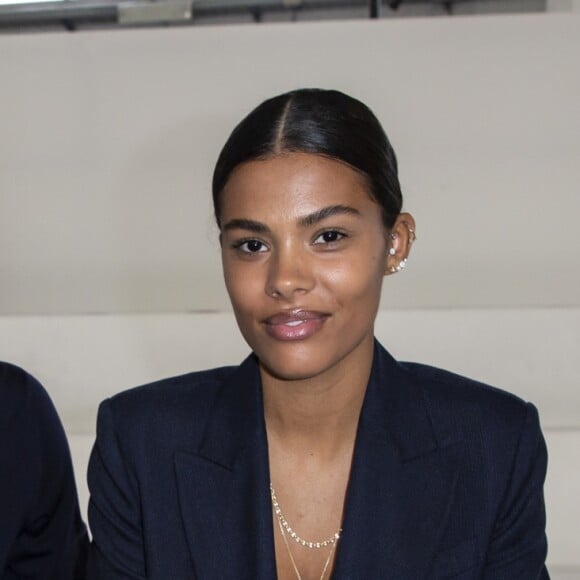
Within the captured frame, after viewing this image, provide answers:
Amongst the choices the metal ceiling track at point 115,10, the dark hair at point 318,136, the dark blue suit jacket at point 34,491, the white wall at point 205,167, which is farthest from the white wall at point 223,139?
the dark hair at point 318,136

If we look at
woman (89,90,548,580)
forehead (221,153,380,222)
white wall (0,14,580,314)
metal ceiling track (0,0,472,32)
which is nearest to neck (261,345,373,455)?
woman (89,90,548,580)

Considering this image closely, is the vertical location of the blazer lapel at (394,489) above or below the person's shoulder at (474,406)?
below

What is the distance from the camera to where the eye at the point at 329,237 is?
986 mm

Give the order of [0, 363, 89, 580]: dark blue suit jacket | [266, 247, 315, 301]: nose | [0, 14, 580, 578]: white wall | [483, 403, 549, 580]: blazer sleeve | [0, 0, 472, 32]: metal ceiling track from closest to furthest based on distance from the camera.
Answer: [266, 247, 315, 301]: nose < [483, 403, 549, 580]: blazer sleeve < [0, 363, 89, 580]: dark blue suit jacket < [0, 14, 580, 578]: white wall < [0, 0, 472, 32]: metal ceiling track

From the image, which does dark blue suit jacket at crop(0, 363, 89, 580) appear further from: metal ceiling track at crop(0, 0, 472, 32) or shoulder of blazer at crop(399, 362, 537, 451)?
metal ceiling track at crop(0, 0, 472, 32)

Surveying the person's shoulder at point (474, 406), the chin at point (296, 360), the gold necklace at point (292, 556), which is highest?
the chin at point (296, 360)

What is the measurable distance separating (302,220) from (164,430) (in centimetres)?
32

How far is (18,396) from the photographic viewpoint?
124 centimetres

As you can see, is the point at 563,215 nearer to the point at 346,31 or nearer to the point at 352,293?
the point at 346,31

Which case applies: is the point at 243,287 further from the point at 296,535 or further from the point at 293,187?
the point at 296,535

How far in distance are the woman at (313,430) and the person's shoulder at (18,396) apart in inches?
6.7

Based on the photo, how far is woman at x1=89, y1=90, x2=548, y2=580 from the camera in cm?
98

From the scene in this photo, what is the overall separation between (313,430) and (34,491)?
1.35 ft

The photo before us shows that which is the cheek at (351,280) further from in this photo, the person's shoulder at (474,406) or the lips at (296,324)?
the person's shoulder at (474,406)
